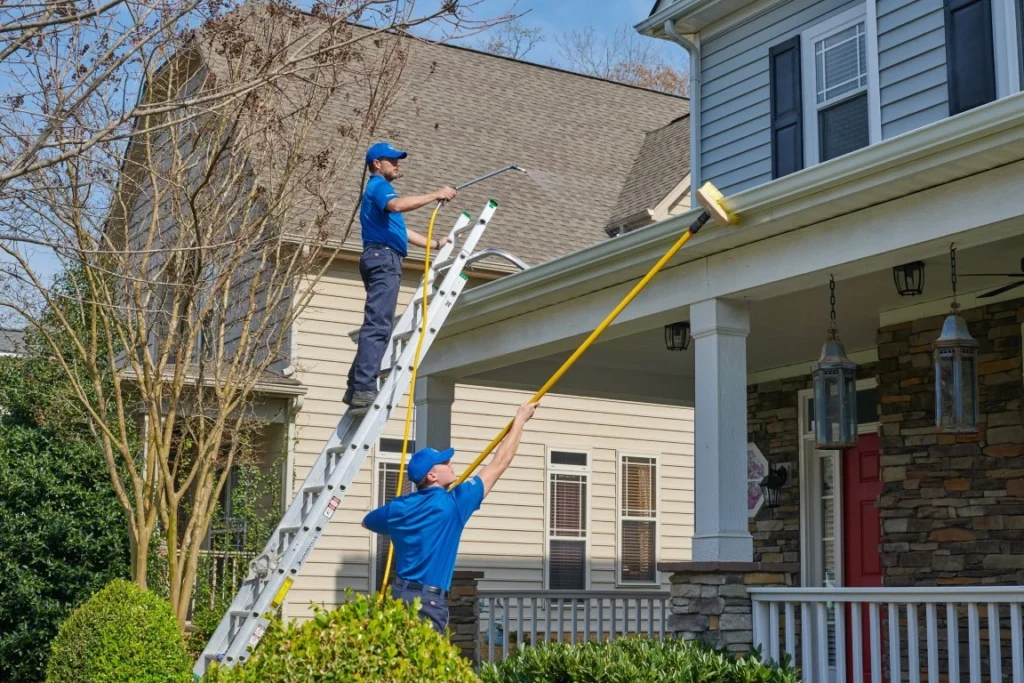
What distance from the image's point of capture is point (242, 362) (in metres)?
12.1

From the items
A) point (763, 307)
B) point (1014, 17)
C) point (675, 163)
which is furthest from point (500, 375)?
point (675, 163)

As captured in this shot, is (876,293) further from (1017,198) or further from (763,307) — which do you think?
(1017,198)

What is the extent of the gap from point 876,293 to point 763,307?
757mm

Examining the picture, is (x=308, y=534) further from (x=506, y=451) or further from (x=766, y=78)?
(x=766, y=78)

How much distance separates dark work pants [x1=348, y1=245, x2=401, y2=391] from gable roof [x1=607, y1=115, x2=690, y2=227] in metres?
9.64

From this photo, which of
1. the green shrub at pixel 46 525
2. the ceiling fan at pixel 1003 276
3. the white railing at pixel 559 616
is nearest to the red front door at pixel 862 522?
the white railing at pixel 559 616

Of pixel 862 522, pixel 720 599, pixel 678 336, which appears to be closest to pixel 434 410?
pixel 678 336

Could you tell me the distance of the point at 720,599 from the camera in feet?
23.3

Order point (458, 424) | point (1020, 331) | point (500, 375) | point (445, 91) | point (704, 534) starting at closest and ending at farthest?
point (704, 534) → point (1020, 331) → point (500, 375) → point (458, 424) → point (445, 91)

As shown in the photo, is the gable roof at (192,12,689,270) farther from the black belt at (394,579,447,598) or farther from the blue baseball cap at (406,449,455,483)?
the black belt at (394,579,447,598)

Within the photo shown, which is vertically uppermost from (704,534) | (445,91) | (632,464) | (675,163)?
(445,91)

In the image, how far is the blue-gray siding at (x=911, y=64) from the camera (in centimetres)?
917

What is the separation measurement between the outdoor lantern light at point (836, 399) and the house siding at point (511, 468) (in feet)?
24.6

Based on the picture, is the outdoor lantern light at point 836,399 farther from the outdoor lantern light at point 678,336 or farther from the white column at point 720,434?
the outdoor lantern light at point 678,336
